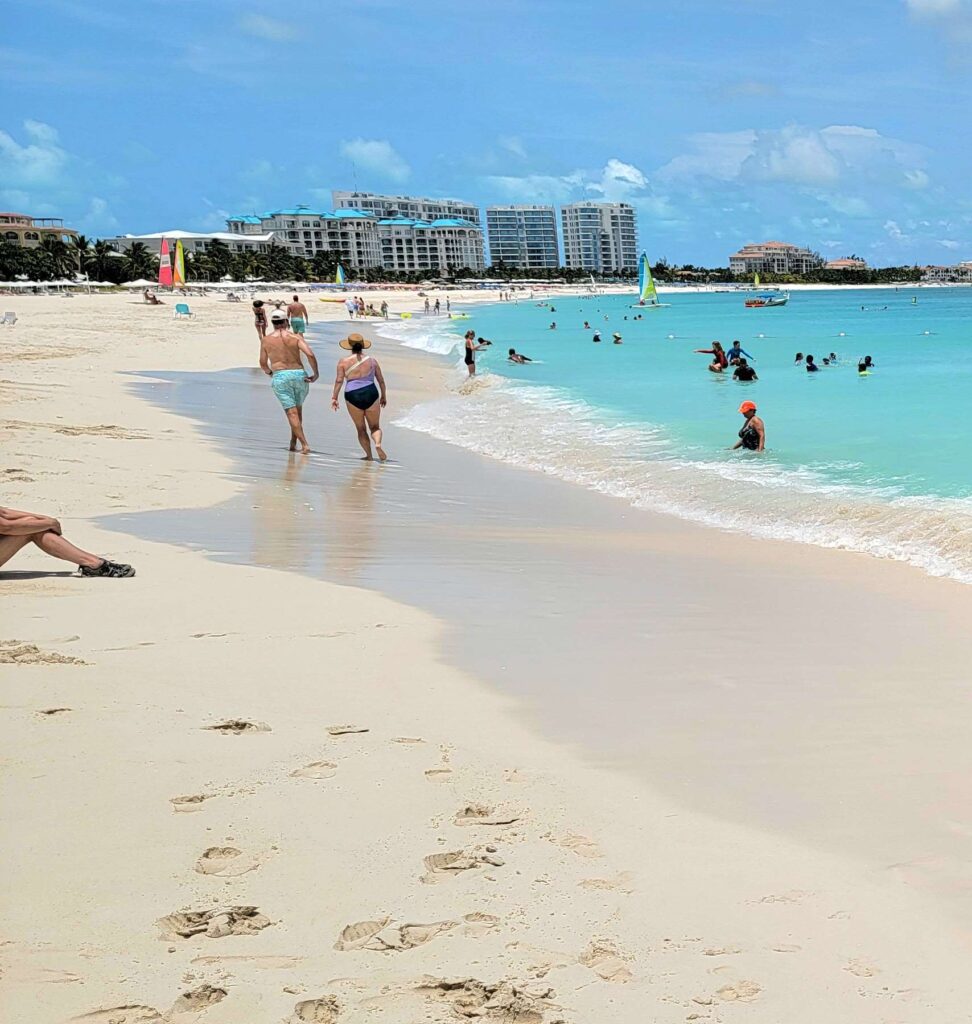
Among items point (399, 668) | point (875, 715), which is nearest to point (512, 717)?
point (399, 668)

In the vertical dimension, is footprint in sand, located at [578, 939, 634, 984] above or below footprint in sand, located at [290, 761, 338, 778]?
below

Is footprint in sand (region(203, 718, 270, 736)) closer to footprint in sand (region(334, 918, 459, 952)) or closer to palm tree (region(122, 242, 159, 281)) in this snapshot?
footprint in sand (region(334, 918, 459, 952))

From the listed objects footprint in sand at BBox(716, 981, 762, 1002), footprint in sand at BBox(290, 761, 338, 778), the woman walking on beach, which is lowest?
footprint in sand at BBox(716, 981, 762, 1002)

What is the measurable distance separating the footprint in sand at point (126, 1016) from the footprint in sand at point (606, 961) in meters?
1.00

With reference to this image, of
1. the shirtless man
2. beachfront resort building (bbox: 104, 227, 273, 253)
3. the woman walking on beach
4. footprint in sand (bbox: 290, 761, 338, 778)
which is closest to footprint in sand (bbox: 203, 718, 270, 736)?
footprint in sand (bbox: 290, 761, 338, 778)

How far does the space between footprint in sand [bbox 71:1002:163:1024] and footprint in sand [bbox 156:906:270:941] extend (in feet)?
0.83

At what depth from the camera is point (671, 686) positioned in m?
4.55

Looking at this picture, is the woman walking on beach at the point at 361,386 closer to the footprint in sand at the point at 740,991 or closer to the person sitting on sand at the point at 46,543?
the person sitting on sand at the point at 46,543

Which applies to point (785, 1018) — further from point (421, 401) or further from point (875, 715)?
point (421, 401)

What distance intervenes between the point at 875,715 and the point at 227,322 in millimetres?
43751

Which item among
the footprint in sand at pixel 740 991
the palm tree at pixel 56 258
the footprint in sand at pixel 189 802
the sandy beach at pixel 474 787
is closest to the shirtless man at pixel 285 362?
the sandy beach at pixel 474 787

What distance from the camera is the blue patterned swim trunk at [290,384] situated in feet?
36.8

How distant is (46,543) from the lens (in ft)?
18.7

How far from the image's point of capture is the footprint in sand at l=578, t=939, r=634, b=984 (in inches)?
97.4
